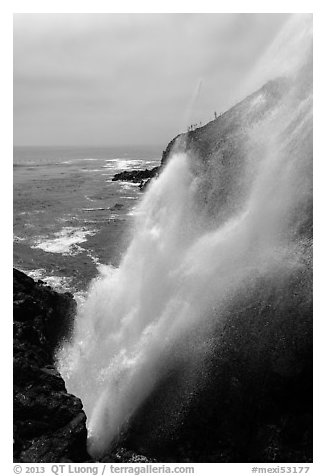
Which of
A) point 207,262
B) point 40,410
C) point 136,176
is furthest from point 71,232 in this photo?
point 136,176

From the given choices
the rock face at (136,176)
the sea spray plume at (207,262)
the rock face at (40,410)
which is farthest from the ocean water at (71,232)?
the rock face at (136,176)

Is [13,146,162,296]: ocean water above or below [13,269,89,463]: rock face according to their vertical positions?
above

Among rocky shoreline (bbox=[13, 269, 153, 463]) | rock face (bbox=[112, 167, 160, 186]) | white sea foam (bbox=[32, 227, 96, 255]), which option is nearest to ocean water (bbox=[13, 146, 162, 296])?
white sea foam (bbox=[32, 227, 96, 255])

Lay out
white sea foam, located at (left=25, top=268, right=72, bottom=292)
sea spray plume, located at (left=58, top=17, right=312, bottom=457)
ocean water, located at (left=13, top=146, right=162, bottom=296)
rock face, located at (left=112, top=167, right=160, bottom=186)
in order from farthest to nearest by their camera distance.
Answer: rock face, located at (left=112, top=167, right=160, bottom=186)
ocean water, located at (left=13, top=146, right=162, bottom=296)
white sea foam, located at (left=25, top=268, right=72, bottom=292)
sea spray plume, located at (left=58, top=17, right=312, bottom=457)

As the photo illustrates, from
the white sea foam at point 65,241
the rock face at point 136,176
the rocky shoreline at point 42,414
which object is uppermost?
the rock face at point 136,176

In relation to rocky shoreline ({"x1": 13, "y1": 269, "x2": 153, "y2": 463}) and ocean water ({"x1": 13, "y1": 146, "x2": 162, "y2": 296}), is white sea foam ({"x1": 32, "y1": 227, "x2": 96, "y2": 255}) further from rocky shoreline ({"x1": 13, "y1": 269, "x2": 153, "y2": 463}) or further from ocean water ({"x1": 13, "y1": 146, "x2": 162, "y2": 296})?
rocky shoreline ({"x1": 13, "y1": 269, "x2": 153, "y2": 463})

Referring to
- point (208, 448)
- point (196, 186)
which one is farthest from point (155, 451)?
point (196, 186)

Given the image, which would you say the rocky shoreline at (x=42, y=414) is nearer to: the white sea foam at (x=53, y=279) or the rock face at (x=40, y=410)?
the rock face at (x=40, y=410)

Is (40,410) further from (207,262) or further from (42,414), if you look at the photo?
(207,262)
